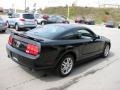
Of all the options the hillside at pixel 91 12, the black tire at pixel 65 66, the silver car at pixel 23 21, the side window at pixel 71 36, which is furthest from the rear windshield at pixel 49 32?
the hillside at pixel 91 12

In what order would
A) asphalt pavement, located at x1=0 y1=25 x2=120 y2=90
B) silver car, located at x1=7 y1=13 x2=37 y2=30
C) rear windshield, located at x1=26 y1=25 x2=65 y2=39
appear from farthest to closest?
silver car, located at x1=7 y1=13 x2=37 y2=30, rear windshield, located at x1=26 y1=25 x2=65 y2=39, asphalt pavement, located at x1=0 y1=25 x2=120 y2=90

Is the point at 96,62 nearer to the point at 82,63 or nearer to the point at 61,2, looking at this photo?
the point at 82,63

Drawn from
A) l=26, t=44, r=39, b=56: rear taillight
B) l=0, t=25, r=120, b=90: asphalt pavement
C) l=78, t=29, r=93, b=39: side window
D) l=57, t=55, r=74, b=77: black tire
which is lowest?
l=0, t=25, r=120, b=90: asphalt pavement

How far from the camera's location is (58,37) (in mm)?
6648

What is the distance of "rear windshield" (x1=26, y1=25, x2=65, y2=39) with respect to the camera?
6.77 m

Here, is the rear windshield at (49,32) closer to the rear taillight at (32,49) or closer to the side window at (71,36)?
the side window at (71,36)

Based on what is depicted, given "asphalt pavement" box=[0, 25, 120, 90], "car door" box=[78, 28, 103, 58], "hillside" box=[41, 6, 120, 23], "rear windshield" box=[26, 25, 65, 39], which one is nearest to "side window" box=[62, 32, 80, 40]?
"rear windshield" box=[26, 25, 65, 39]

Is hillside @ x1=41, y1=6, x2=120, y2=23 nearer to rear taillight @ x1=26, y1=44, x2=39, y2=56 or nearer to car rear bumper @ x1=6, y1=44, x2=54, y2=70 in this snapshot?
car rear bumper @ x1=6, y1=44, x2=54, y2=70

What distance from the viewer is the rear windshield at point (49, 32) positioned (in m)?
6.77

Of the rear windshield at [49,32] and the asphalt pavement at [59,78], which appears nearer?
the asphalt pavement at [59,78]

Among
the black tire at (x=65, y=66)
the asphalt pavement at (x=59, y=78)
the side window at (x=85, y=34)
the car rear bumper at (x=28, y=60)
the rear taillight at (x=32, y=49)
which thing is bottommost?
the asphalt pavement at (x=59, y=78)

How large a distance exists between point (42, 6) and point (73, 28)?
8188 centimetres

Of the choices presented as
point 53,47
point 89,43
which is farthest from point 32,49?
point 89,43

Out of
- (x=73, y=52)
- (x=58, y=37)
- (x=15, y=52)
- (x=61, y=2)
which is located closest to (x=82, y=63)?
(x=73, y=52)
